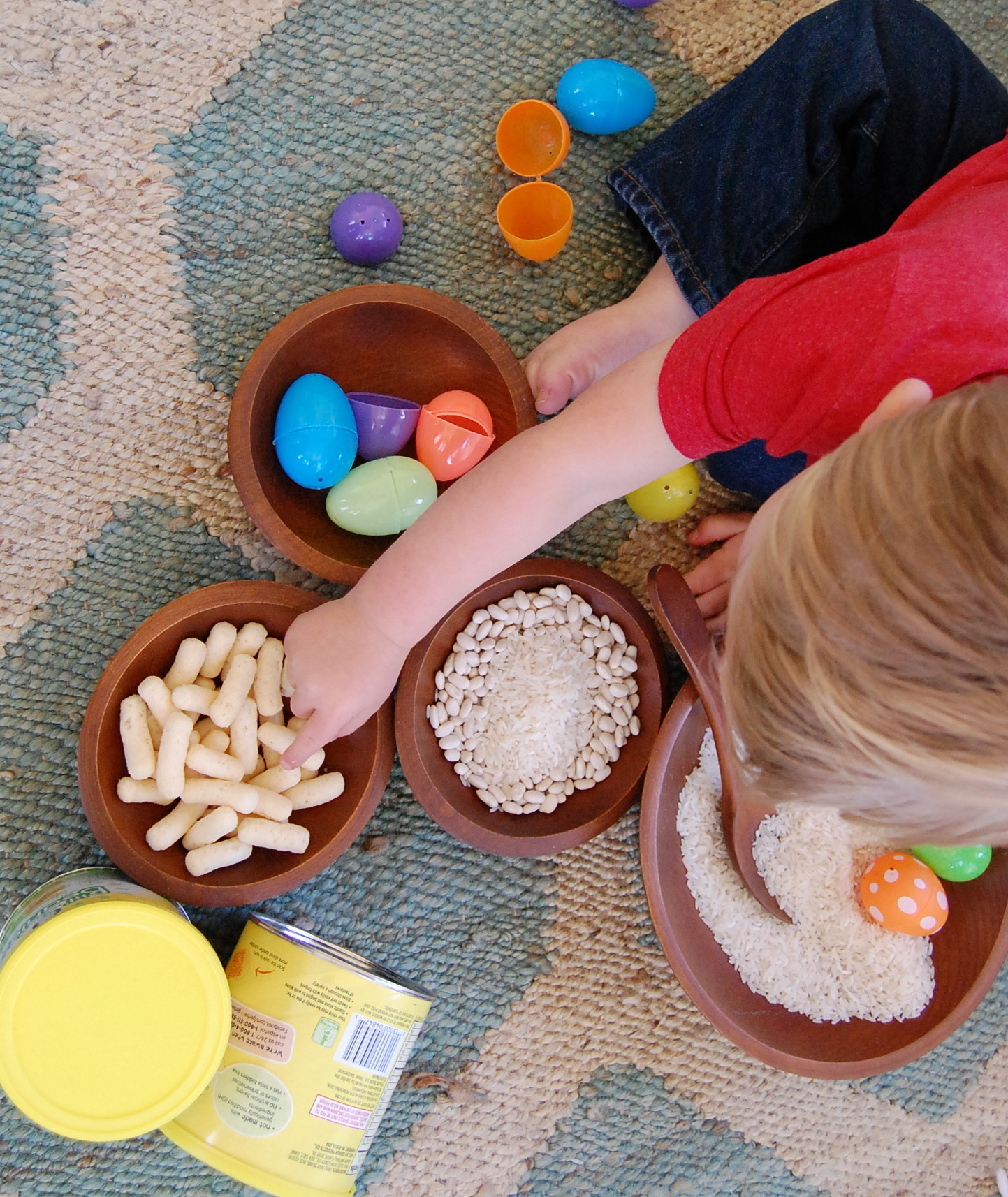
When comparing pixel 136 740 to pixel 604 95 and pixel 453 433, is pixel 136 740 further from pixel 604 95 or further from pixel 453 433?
pixel 604 95

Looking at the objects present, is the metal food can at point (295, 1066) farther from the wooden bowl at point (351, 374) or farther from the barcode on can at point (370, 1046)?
the wooden bowl at point (351, 374)

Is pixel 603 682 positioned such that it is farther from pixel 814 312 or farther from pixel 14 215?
pixel 14 215

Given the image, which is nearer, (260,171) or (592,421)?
(592,421)

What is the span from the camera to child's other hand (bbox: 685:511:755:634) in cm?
82

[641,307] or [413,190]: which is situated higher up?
[413,190]

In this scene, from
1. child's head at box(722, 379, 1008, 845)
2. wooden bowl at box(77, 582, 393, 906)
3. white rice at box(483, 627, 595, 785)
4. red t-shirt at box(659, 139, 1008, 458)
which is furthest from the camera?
white rice at box(483, 627, 595, 785)

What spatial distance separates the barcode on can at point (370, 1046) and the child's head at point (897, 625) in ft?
1.23

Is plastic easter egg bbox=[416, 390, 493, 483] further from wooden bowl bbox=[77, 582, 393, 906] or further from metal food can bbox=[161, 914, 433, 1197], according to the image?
metal food can bbox=[161, 914, 433, 1197]

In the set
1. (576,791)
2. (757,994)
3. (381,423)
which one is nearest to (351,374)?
(381,423)

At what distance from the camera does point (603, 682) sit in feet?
2.58

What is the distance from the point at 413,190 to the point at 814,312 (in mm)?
407

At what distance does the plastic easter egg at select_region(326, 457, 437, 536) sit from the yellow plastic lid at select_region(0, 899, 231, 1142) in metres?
0.31

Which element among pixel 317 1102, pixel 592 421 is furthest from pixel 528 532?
pixel 317 1102

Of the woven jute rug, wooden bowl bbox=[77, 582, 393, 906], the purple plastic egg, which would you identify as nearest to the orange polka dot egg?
the woven jute rug
